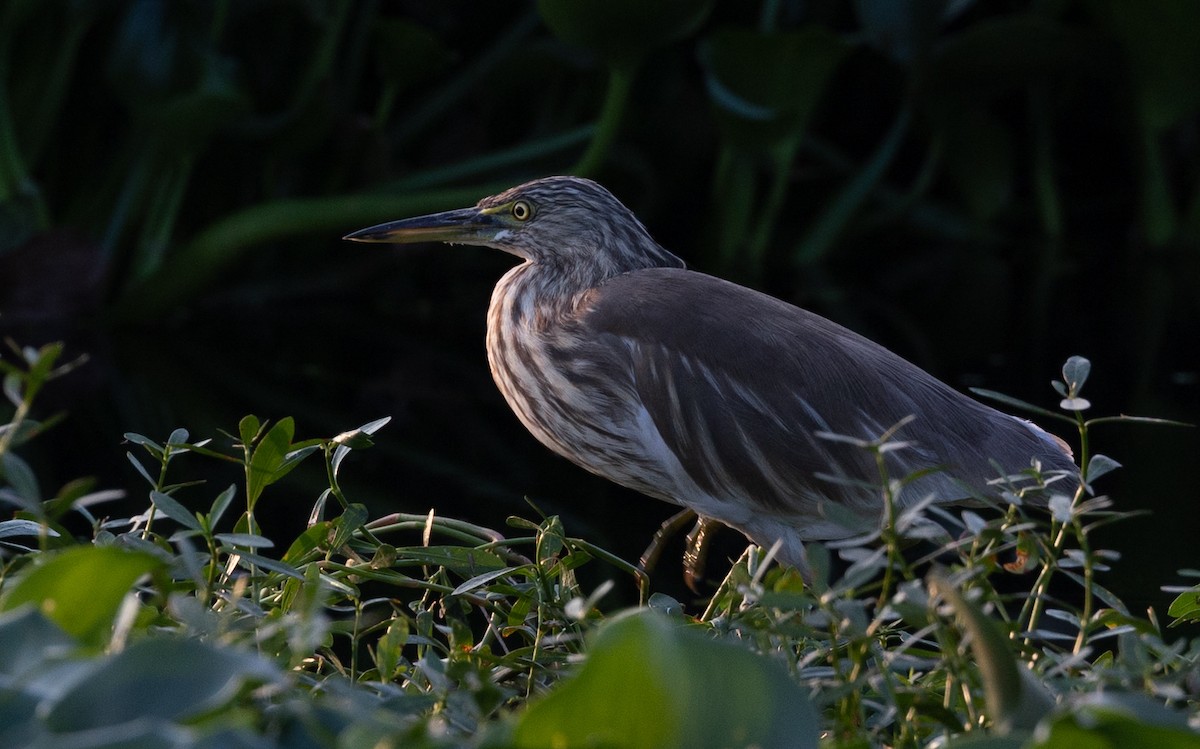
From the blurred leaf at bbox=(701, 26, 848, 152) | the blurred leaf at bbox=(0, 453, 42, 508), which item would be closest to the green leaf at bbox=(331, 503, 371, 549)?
the blurred leaf at bbox=(0, 453, 42, 508)

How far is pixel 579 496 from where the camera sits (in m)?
2.92

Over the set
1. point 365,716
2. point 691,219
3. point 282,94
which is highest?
point 365,716

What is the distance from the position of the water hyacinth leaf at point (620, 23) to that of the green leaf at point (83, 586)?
3285 millimetres

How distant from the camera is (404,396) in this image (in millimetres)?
3848

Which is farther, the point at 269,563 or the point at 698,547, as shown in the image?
the point at 698,547

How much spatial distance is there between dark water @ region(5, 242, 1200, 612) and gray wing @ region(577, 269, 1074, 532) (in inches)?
15.5

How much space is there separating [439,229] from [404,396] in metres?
1.69

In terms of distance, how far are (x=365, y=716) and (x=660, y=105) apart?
523cm

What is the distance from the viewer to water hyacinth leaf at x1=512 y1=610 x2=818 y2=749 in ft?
2.45

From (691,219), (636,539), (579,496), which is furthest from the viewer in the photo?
(691,219)

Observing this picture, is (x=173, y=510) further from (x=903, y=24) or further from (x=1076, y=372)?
(x=903, y=24)

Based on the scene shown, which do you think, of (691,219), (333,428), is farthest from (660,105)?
(333,428)

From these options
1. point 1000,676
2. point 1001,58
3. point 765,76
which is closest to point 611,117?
point 765,76

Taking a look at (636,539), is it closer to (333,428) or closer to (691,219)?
(333,428)
